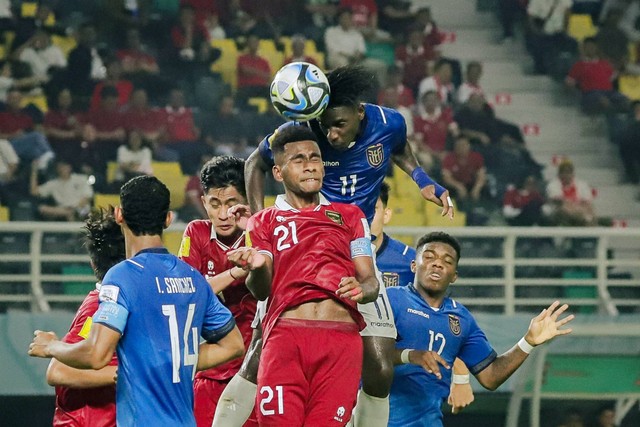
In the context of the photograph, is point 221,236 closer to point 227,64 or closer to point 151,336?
point 151,336

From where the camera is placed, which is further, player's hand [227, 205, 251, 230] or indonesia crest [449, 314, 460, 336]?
indonesia crest [449, 314, 460, 336]

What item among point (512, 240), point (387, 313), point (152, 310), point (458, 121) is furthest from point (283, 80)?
point (458, 121)

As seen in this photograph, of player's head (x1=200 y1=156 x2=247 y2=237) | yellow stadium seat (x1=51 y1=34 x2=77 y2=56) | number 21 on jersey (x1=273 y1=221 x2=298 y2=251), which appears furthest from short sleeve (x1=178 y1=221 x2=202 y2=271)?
yellow stadium seat (x1=51 y1=34 x2=77 y2=56)

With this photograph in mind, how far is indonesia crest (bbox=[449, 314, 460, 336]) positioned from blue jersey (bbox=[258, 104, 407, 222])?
87cm

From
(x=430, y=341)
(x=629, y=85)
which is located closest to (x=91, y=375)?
(x=430, y=341)

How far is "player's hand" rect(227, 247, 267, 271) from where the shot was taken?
5191 millimetres

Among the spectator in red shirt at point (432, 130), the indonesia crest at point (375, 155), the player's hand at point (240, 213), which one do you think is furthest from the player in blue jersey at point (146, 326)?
the spectator in red shirt at point (432, 130)

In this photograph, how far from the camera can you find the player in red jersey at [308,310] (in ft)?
17.4

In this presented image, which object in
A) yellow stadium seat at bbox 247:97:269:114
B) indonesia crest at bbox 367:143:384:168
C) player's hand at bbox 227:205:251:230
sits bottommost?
player's hand at bbox 227:205:251:230

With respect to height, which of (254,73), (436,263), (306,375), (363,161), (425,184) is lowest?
(306,375)

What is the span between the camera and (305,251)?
541cm

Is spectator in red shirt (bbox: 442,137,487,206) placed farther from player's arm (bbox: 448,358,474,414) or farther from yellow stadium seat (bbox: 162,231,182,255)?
player's arm (bbox: 448,358,474,414)

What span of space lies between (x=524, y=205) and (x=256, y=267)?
8.30 m

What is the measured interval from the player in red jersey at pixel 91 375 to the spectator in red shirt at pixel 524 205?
8.09 m
